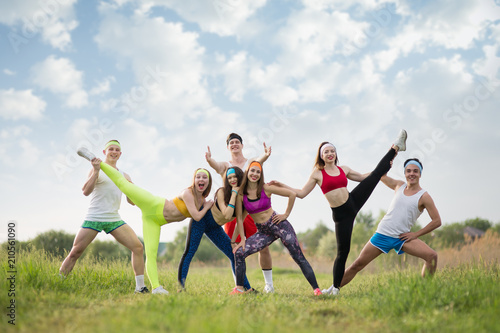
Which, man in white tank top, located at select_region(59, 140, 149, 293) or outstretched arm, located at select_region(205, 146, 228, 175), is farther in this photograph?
outstretched arm, located at select_region(205, 146, 228, 175)

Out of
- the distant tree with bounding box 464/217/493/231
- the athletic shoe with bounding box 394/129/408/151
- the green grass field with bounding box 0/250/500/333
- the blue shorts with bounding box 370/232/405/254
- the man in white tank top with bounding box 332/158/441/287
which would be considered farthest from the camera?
the distant tree with bounding box 464/217/493/231

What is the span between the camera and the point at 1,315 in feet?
13.4

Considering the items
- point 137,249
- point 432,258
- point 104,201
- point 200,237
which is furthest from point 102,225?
point 432,258

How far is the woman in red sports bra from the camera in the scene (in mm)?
6117

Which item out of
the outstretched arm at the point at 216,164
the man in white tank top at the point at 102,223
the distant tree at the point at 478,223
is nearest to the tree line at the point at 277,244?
the distant tree at the point at 478,223

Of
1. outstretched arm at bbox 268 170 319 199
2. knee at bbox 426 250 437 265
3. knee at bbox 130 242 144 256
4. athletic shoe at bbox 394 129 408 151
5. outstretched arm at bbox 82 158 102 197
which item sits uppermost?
athletic shoe at bbox 394 129 408 151

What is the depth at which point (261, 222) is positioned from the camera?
596cm

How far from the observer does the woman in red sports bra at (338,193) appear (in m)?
6.12

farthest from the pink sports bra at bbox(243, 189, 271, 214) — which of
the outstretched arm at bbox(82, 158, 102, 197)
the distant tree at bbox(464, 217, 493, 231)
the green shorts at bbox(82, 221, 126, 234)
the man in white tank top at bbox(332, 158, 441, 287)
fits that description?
the distant tree at bbox(464, 217, 493, 231)

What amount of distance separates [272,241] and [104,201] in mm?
2834

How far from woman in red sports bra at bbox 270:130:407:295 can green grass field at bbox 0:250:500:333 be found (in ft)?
2.15

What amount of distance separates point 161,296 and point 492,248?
9.16 m

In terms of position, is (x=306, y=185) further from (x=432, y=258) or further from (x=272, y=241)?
(x=432, y=258)

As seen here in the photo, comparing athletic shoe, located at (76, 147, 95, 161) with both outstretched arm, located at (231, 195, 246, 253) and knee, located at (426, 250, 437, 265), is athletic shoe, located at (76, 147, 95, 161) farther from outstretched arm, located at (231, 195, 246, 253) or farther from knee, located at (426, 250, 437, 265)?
knee, located at (426, 250, 437, 265)
